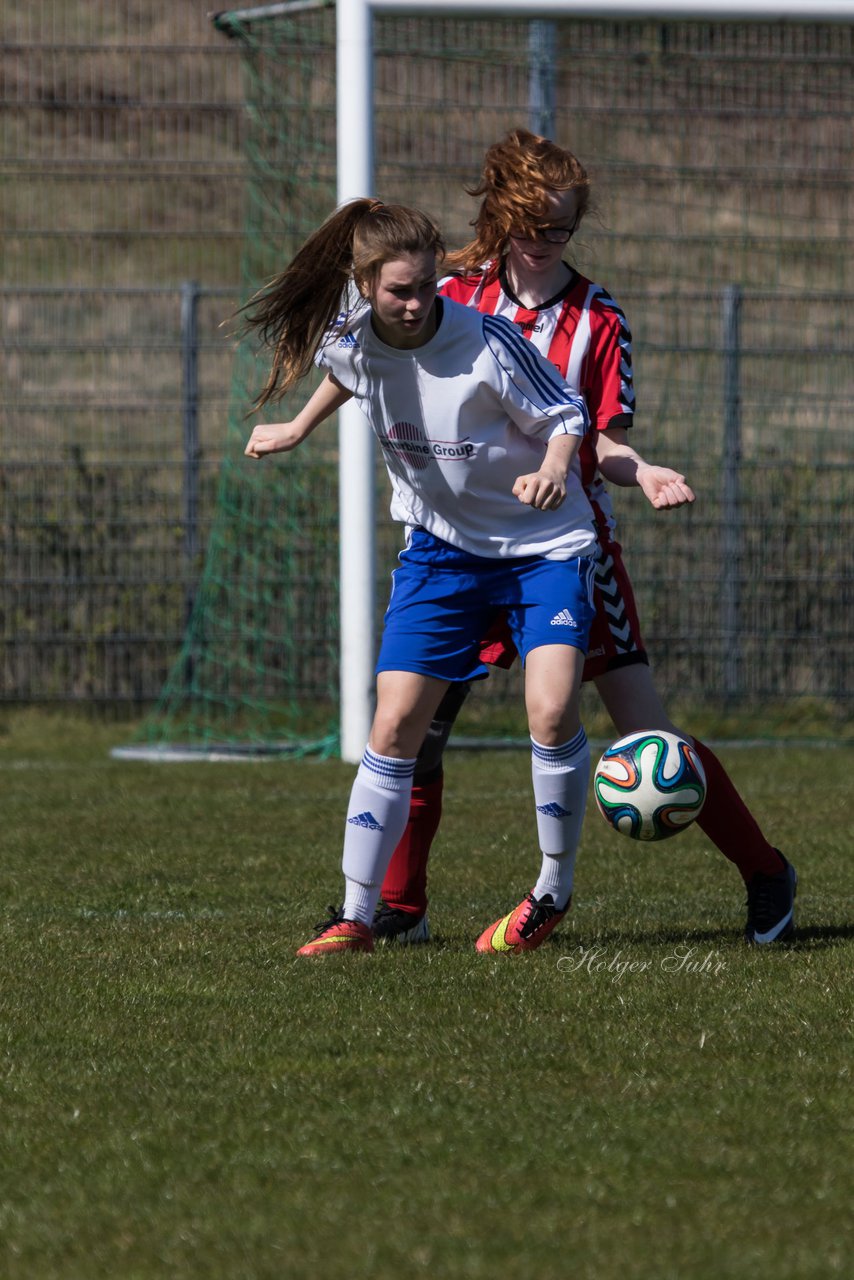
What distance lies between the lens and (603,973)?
426 cm

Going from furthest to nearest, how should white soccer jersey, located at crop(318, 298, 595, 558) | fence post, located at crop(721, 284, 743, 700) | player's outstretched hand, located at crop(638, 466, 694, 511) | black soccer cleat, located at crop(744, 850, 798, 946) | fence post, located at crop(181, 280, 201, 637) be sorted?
fence post, located at crop(721, 284, 743, 700)
fence post, located at crop(181, 280, 201, 637)
black soccer cleat, located at crop(744, 850, 798, 946)
white soccer jersey, located at crop(318, 298, 595, 558)
player's outstretched hand, located at crop(638, 466, 694, 511)

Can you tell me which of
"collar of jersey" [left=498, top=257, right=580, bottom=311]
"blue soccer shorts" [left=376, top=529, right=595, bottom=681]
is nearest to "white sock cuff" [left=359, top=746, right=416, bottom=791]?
"blue soccer shorts" [left=376, top=529, right=595, bottom=681]

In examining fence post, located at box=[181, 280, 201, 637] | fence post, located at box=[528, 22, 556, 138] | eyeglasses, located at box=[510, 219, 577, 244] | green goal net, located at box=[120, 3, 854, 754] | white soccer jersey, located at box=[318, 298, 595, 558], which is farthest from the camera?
→ fence post, located at box=[181, 280, 201, 637]

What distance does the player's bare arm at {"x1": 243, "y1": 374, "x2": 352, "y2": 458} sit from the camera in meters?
4.45

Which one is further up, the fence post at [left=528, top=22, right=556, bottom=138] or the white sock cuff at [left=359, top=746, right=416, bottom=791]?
the fence post at [left=528, top=22, right=556, bottom=138]

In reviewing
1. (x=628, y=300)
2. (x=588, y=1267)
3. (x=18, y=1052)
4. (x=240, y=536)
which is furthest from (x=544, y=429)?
(x=628, y=300)

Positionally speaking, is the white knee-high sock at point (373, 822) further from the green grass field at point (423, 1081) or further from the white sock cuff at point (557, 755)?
the white sock cuff at point (557, 755)

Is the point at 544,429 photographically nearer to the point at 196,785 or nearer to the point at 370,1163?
the point at 370,1163

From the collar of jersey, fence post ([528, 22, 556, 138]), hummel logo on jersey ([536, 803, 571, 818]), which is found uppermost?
fence post ([528, 22, 556, 138])

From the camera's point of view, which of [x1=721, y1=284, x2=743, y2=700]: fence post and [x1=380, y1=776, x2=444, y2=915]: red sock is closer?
[x1=380, y1=776, x2=444, y2=915]: red sock

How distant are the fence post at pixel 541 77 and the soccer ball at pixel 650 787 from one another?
602cm

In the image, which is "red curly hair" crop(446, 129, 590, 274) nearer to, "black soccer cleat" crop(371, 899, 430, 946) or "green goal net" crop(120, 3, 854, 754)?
"black soccer cleat" crop(371, 899, 430, 946)

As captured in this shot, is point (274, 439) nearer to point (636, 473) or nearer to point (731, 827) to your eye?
point (636, 473)

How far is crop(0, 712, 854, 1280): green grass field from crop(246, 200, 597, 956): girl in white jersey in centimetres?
35
